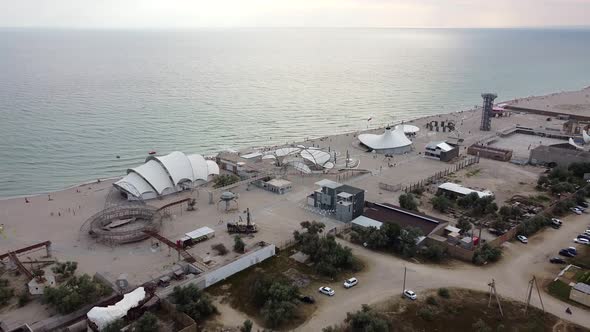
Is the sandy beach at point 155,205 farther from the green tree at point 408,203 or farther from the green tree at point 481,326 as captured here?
the green tree at point 481,326

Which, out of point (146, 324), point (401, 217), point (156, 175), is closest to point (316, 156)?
point (401, 217)

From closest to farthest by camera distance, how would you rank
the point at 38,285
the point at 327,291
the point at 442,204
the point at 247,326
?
the point at 247,326
the point at 38,285
the point at 327,291
the point at 442,204

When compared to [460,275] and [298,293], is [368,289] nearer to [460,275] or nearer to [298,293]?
[298,293]

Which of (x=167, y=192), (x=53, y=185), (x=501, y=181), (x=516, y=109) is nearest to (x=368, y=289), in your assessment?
(x=167, y=192)

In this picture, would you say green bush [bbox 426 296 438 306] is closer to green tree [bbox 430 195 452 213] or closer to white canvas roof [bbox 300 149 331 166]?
green tree [bbox 430 195 452 213]

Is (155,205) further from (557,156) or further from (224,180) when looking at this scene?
(557,156)

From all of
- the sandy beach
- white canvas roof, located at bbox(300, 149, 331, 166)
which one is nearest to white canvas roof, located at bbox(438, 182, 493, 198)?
the sandy beach
